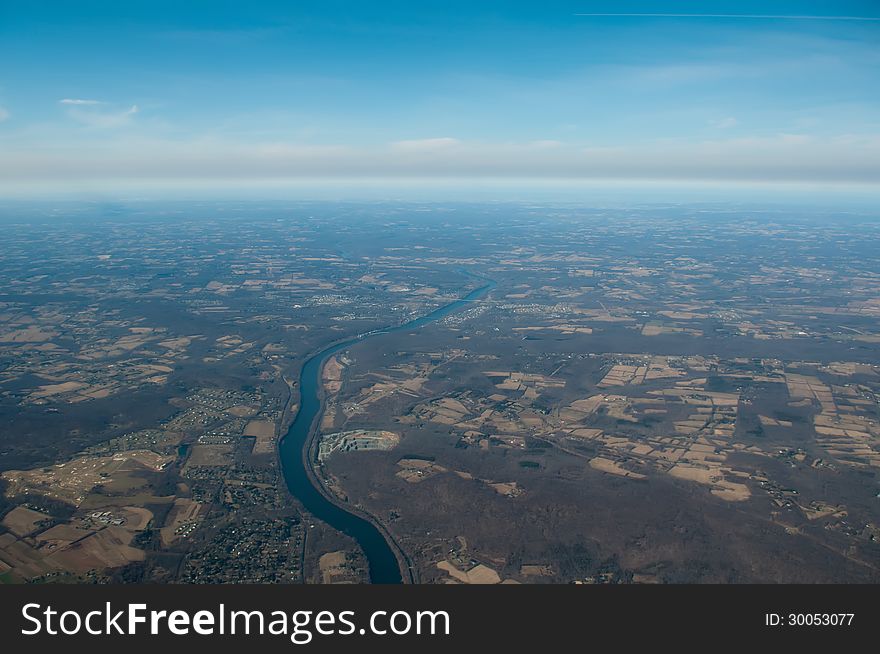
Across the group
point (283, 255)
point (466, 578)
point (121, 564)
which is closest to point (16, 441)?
point (121, 564)

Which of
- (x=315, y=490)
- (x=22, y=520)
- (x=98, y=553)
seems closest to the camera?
(x=98, y=553)

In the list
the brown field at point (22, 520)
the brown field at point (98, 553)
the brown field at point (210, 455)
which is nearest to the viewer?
the brown field at point (98, 553)

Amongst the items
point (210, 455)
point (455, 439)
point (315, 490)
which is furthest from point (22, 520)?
point (455, 439)

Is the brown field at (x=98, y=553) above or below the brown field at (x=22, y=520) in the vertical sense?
below

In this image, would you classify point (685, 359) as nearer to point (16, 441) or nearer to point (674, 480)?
point (674, 480)

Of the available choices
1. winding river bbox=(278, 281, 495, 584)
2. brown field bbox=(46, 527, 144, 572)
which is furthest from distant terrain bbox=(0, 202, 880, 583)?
winding river bbox=(278, 281, 495, 584)

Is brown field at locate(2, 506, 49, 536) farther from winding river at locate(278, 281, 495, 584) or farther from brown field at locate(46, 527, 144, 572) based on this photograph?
winding river at locate(278, 281, 495, 584)

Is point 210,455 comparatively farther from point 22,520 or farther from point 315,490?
point 22,520

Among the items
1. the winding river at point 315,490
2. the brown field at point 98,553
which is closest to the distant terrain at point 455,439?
the brown field at point 98,553

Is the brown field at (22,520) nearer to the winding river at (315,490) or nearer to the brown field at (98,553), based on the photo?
the brown field at (98,553)
